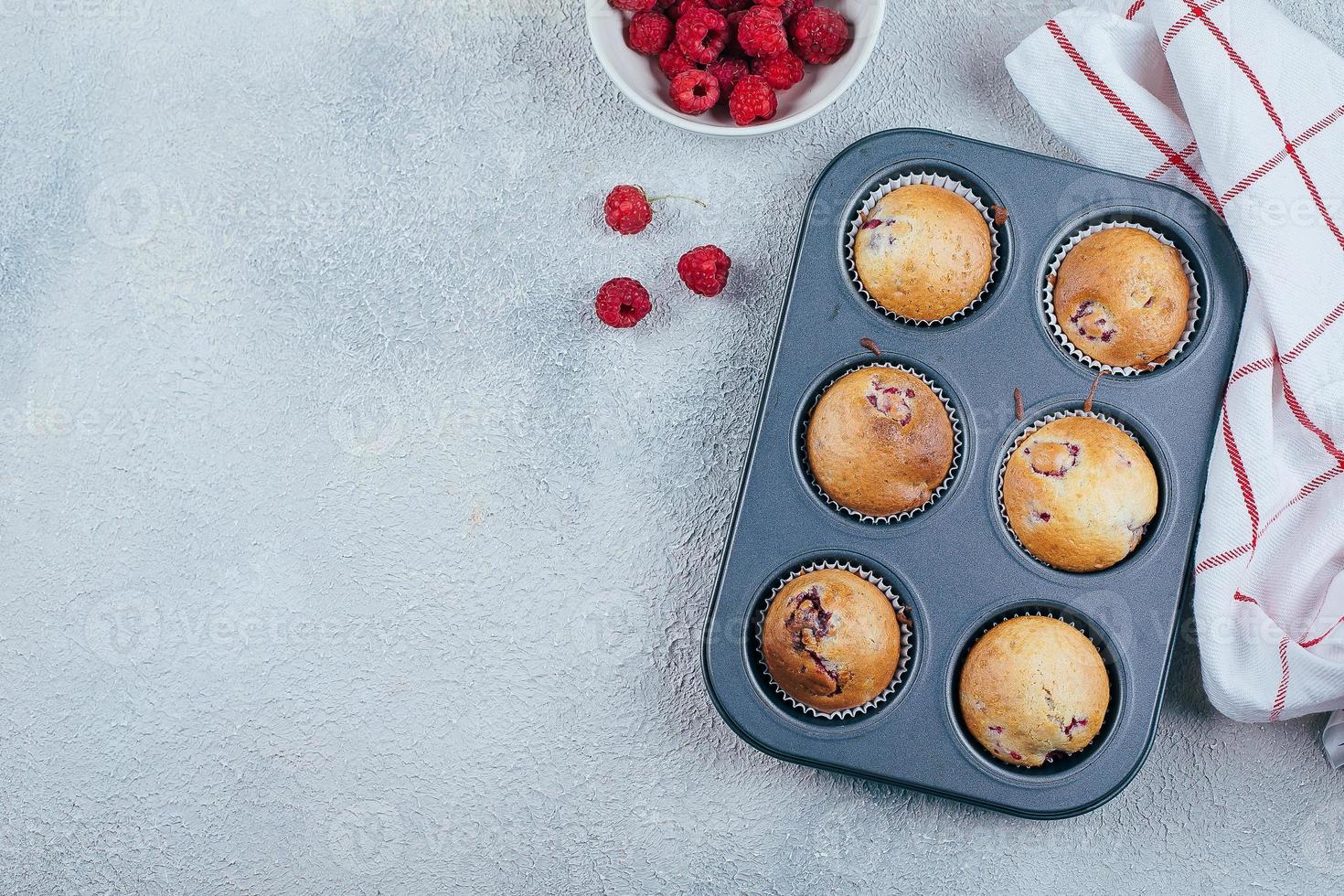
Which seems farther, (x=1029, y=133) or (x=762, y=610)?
(x=1029, y=133)

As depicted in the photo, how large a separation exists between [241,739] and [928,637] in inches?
47.9

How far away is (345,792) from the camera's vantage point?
1774 millimetres

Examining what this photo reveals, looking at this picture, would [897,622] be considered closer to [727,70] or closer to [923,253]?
[923,253]

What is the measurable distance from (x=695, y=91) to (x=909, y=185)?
15.1 inches

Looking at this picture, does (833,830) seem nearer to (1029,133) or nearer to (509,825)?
(509,825)

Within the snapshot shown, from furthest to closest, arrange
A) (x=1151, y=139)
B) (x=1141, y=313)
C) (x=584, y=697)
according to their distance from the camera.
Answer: (x=584, y=697), (x=1151, y=139), (x=1141, y=313)

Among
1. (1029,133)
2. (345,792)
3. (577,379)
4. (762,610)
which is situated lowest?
(345,792)

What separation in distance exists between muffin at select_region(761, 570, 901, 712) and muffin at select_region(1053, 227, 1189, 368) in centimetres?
54

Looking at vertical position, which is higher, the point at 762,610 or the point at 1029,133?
the point at 1029,133

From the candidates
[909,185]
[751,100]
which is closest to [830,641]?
[909,185]

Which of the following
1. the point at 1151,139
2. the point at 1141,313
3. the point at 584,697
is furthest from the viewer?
the point at 584,697

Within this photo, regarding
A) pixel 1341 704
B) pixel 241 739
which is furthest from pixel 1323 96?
pixel 241 739

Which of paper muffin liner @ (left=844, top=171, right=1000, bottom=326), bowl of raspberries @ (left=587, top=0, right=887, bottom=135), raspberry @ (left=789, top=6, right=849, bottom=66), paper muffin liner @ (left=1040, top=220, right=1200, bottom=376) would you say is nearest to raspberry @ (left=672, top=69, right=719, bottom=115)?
bowl of raspberries @ (left=587, top=0, right=887, bottom=135)

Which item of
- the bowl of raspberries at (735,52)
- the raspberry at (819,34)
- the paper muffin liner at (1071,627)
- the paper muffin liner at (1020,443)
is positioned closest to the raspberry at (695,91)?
the bowl of raspberries at (735,52)
